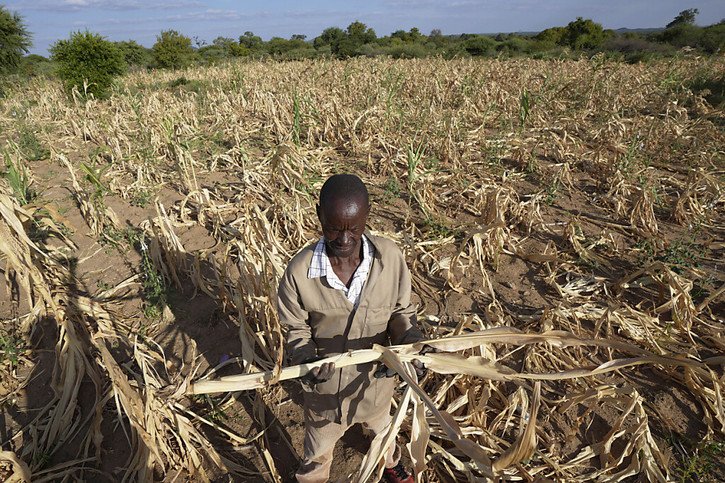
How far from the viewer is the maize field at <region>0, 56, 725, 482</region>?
6.99 feet

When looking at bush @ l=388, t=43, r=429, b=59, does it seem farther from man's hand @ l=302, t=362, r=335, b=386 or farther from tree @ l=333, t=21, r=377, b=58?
man's hand @ l=302, t=362, r=335, b=386

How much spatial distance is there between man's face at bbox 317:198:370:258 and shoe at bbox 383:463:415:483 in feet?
4.78

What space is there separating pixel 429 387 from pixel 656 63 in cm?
1564

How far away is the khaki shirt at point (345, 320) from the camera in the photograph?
158 centimetres

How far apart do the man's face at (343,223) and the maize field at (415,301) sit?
417 mm

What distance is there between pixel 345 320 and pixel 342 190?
0.62 meters

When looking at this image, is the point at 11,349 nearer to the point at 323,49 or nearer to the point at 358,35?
the point at 323,49

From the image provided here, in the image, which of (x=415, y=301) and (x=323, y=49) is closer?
(x=415, y=301)

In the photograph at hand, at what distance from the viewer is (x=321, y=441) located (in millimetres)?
1936

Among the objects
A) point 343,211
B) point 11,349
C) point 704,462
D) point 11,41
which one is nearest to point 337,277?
point 343,211

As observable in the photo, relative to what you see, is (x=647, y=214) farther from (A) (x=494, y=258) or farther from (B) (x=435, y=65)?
(B) (x=435, y=65)

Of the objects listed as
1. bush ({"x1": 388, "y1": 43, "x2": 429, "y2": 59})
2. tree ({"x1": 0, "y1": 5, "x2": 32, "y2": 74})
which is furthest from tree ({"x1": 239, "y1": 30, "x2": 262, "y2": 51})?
tree ({"x1": 0, "y1": 5, "x2": 32, "y2": 74})

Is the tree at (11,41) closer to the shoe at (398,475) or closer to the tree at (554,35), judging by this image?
the shoe at (398,475)

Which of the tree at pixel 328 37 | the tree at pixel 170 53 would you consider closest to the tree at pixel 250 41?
the tree at pixel 328 37
